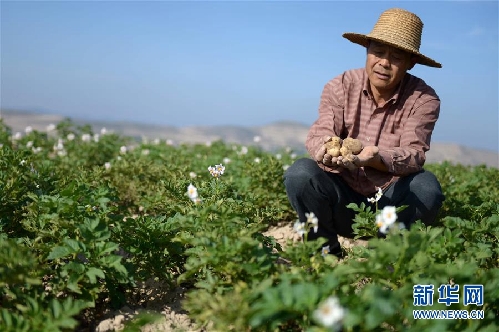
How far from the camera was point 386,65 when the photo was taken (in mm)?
3996

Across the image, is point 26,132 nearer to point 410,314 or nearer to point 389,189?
point 389,189

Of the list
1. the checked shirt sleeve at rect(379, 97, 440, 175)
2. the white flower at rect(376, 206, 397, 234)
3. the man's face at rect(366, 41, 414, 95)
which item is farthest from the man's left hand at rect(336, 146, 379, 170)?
the white flower at rect(376, 206, 397, 234)

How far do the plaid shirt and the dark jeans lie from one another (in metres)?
0.08

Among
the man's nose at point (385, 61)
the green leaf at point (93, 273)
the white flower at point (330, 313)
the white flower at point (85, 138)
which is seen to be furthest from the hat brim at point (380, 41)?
the white flower at point (85, 138)

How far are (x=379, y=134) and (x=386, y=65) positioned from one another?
1.78 ft

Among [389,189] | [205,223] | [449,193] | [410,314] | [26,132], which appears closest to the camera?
[410,314]

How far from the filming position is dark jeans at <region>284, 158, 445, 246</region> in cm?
389

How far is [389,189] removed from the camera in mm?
4105

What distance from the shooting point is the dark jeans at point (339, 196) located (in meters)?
3.89

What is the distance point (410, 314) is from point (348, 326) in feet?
1.09

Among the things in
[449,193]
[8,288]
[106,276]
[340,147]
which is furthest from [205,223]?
[449,193]

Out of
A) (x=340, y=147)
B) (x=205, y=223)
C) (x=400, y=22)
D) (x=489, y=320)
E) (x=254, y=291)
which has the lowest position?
(x=489, y=320)

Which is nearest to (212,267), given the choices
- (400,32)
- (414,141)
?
(414,141)

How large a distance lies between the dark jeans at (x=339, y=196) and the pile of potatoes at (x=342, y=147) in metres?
0.32
